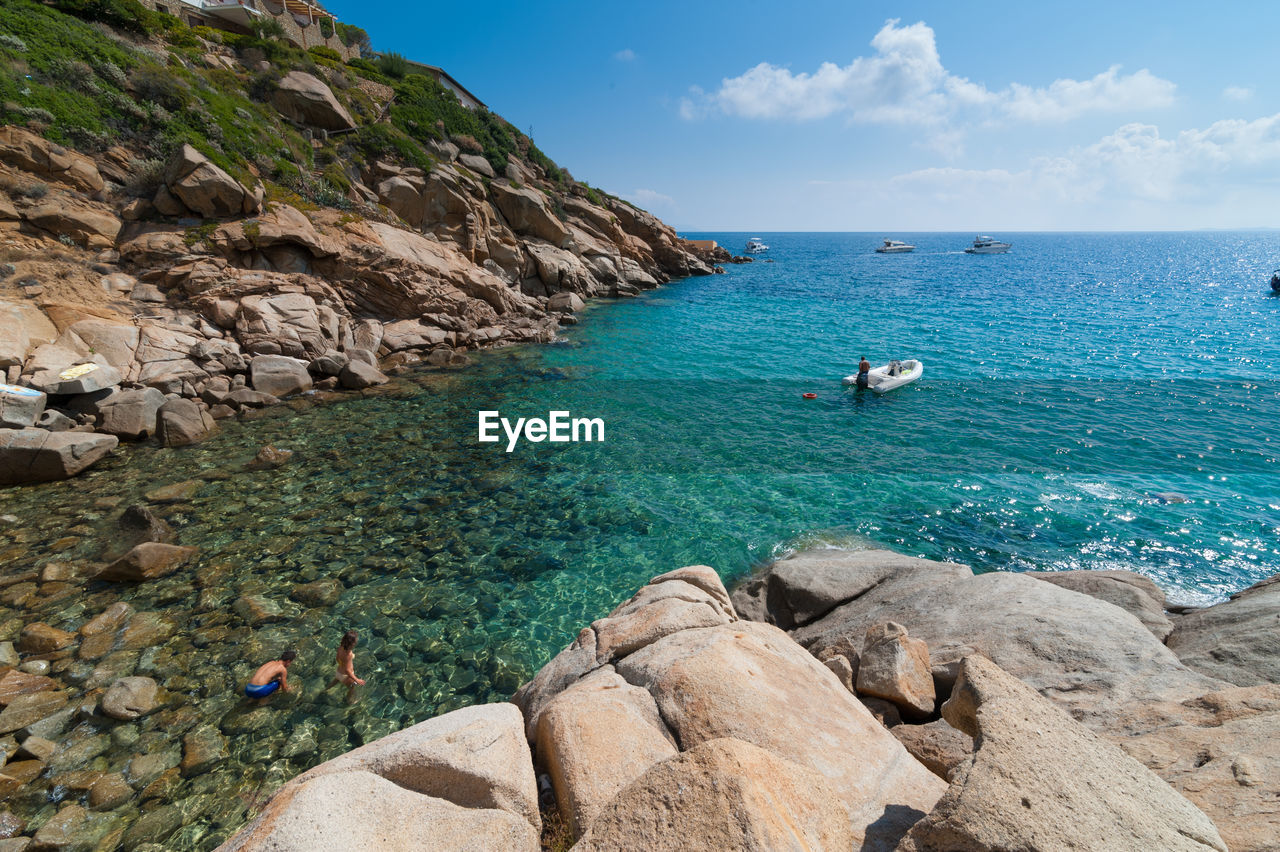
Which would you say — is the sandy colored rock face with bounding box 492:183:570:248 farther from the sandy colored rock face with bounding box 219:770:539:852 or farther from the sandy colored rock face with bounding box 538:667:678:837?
the sandy colored rock face with bounding box 219:770:539:852

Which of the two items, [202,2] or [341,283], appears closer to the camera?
[341,283]

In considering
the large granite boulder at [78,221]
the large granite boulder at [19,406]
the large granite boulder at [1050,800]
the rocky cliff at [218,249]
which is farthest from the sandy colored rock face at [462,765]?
the large granite boulder at [78,221]

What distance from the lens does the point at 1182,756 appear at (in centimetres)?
542

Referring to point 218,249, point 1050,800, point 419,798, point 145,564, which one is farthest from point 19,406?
point 1050,800

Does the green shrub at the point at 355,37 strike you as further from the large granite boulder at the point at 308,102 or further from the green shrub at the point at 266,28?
the large granite boulder at the point at 308,102

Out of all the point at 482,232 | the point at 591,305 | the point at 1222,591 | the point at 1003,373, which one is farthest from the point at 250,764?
the point at 591,305

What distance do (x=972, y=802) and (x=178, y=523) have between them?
18034mm

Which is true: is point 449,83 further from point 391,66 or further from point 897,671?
point 897,671

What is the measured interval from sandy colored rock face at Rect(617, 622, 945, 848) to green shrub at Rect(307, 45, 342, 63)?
63.2 m

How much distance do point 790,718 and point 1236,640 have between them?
28.6 ft

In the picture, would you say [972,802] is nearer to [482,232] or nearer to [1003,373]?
[1003,373]

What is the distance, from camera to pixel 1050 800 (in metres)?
3.66
